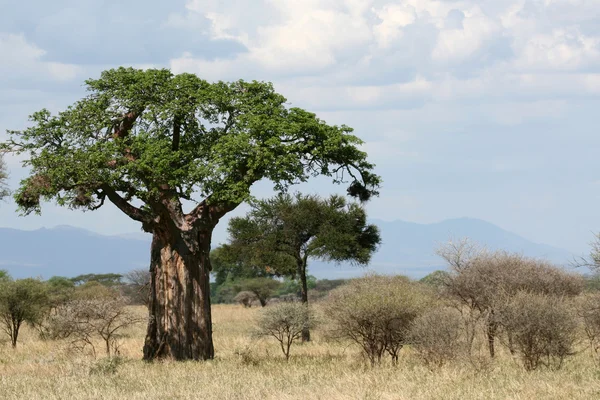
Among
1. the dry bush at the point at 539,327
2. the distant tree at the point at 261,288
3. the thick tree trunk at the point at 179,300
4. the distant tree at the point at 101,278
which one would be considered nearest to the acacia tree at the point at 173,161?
the thick tree trunk at the point at 179,300

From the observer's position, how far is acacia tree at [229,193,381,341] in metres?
36.5

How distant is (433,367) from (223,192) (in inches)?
306

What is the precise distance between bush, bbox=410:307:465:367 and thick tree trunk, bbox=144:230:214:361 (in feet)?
23.3

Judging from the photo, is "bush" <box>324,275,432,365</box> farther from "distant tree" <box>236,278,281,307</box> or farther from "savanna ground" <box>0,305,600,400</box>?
"distant tree" <box>236,278,281,307</box>

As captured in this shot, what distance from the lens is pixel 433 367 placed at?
67.6ft

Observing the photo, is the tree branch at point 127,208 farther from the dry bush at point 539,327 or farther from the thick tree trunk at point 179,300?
the dry bush at point 539,327

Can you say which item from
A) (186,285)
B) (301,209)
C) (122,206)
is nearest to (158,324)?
(186,285)

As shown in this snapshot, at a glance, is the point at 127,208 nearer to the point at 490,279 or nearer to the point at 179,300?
the point at 179,300

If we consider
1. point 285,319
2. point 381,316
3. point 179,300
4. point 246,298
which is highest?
point 179,300

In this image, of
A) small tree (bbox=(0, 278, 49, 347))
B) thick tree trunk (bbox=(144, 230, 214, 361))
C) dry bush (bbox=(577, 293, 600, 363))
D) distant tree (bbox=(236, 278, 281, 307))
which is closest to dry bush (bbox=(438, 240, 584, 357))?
dry bush (bbox=(577, 293, 600, 363))

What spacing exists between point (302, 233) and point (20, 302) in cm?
1216

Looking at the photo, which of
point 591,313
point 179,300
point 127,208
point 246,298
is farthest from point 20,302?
point 246,298

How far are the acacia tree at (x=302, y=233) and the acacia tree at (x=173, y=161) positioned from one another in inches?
401

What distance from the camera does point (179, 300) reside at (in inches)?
992
